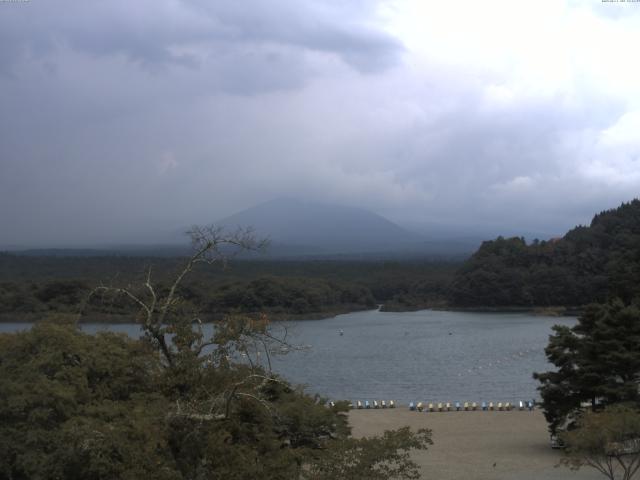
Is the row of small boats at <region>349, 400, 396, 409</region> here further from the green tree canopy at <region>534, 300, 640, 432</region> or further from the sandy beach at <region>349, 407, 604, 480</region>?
the green tree canopy at <region>534, 300, 640, 432</region>

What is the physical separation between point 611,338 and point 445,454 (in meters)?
4.19

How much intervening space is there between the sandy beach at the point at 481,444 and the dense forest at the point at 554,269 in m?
41.9

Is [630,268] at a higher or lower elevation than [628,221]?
lower

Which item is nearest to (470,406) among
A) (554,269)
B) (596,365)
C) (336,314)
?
(596,365)

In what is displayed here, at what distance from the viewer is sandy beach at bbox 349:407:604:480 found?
14.4 m

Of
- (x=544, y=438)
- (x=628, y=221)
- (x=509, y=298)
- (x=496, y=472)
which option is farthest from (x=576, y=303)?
(x=496, y=472)

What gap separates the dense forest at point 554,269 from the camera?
63.6m

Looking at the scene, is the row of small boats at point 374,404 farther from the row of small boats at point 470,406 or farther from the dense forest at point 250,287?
the dense forest at point 250,287

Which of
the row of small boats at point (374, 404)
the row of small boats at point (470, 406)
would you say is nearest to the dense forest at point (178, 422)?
the row of small boats at point (470, 406)

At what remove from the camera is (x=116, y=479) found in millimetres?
8016

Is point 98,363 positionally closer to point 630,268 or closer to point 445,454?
point 445,454

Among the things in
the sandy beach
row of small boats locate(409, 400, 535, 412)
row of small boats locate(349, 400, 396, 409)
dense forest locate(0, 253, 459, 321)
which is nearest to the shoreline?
dense forest locate(0, 253, 459, 321)

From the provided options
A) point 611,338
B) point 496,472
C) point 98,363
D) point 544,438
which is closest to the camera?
point 98,363

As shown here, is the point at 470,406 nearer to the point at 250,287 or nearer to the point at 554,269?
the point at 250,287
